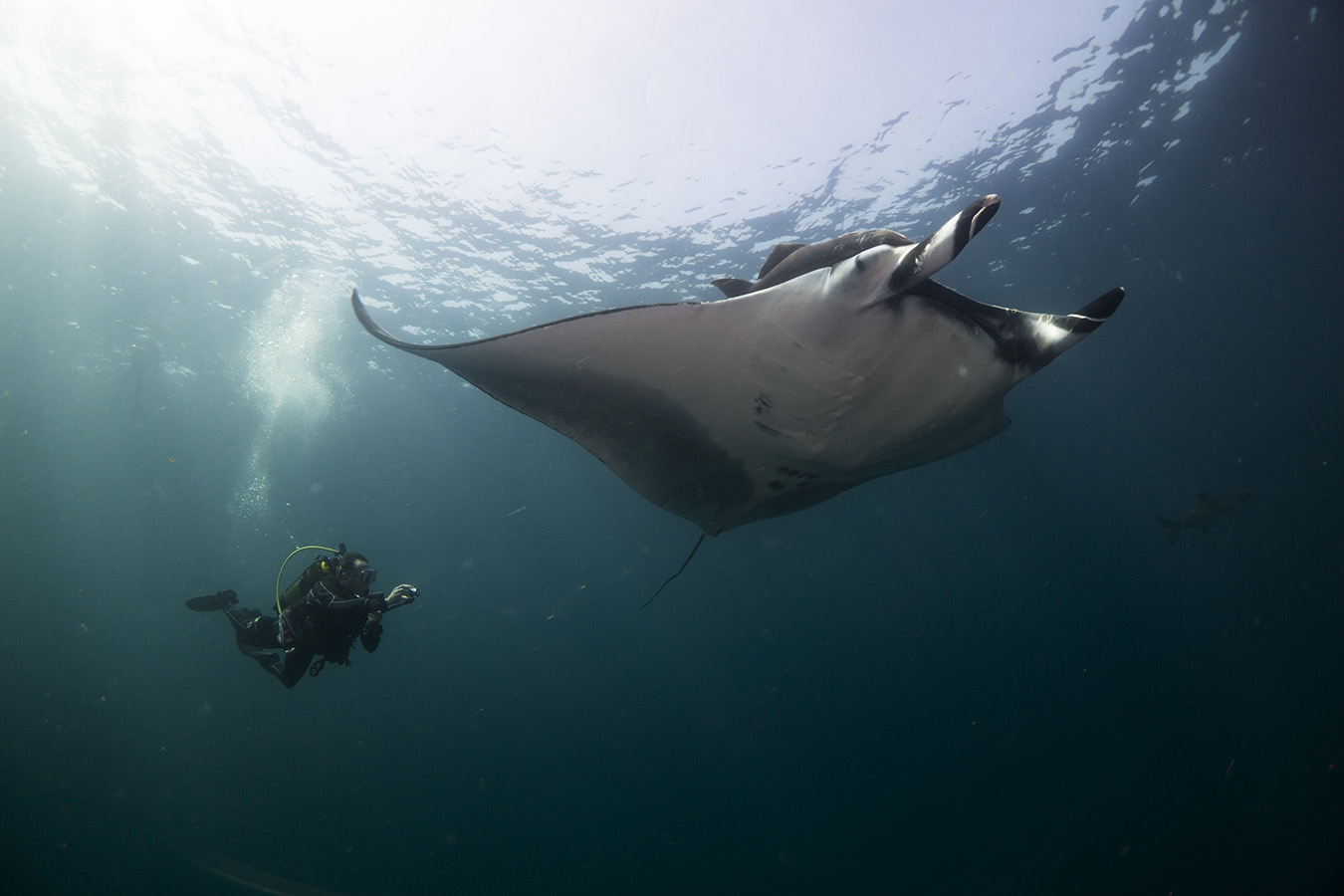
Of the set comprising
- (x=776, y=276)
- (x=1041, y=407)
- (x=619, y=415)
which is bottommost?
(x=1041, y=407)

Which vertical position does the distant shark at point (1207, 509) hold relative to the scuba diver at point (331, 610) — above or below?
below

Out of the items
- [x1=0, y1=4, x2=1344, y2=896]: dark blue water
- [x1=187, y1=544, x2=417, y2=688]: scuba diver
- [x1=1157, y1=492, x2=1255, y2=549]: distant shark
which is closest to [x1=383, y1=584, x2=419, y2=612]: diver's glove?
[x1=187, y1=544, x2=417, y2=688]: scuba diver

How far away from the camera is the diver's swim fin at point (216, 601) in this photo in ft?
22.2

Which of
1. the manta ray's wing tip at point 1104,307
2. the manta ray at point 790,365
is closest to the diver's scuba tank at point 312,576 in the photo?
the manta ray at point 790,365

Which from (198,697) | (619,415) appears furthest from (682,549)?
(198,697)

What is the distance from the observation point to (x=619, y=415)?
8.55ft

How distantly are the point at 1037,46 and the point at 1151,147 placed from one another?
18.2ft

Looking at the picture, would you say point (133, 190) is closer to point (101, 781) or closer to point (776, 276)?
point (776, 276)

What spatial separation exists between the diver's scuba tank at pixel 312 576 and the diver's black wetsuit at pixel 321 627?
5 cm

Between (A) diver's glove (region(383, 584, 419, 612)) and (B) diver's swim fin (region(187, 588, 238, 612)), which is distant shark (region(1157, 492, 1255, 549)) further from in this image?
(B) diver's swim fin (region(187, 588, 238, 612))

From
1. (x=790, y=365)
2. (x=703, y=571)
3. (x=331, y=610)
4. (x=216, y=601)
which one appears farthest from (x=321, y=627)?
(x=703, y=571)

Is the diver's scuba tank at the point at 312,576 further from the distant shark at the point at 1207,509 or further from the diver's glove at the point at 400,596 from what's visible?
the distant shark at the point at 1207,509

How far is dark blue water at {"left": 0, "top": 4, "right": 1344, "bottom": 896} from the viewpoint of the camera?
13.0 meters

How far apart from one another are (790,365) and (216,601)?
27.1ft
